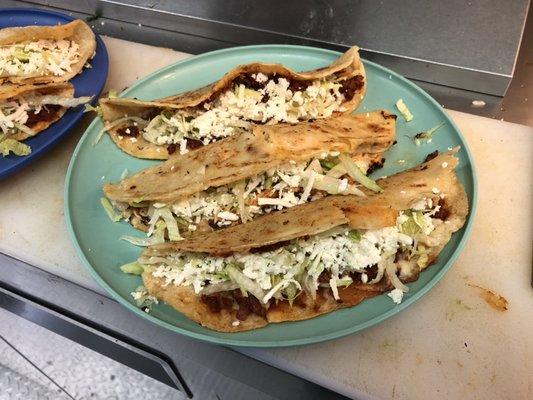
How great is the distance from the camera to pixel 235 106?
207 cm

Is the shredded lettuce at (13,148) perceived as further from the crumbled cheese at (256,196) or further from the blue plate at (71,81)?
the crumbled cheese at (256,196)

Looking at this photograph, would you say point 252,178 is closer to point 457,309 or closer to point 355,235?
point 355,235

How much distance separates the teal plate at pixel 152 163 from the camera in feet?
4.79

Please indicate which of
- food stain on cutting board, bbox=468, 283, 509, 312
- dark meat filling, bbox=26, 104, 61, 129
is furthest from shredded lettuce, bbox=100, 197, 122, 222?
food stain on cutting board, bbox=468, 283, 509, 312

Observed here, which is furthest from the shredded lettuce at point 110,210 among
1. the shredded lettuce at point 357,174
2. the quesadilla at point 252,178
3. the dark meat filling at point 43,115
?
the shredded lettuce at point 357,174

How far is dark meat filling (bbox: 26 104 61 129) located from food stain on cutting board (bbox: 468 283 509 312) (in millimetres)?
1741

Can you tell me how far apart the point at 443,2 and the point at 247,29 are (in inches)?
36.7

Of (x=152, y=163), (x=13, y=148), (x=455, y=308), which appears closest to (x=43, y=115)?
(x=13, y=148)

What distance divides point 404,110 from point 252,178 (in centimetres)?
65

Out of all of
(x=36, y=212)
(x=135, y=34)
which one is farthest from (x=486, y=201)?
(x=135, y=34)

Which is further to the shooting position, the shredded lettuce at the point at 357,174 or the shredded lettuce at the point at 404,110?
the shredded lettuce at the point at 404,110

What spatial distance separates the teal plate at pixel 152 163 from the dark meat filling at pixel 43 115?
22 centimetres

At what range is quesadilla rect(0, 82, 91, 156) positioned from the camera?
2004mm

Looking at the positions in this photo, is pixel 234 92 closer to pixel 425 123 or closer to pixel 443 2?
pixel 425 123
